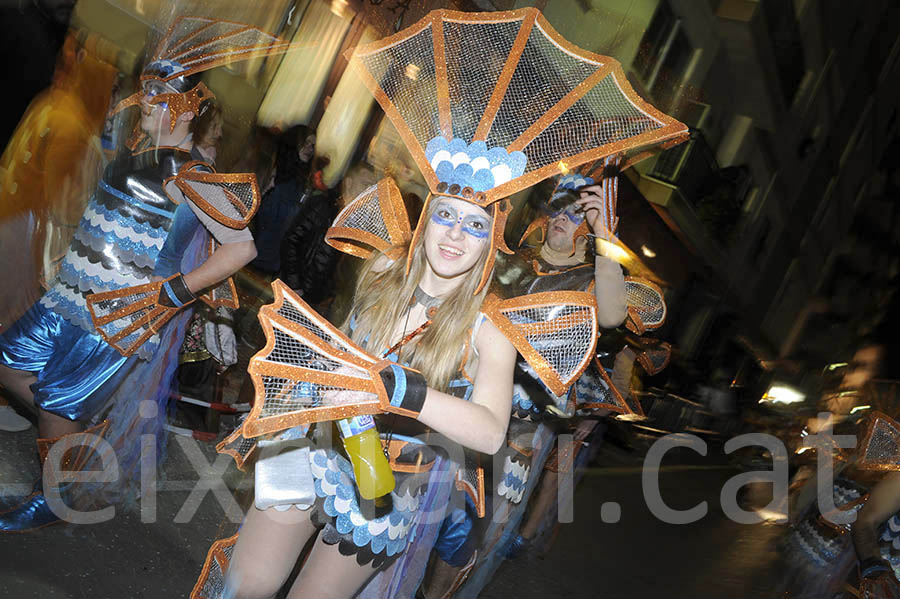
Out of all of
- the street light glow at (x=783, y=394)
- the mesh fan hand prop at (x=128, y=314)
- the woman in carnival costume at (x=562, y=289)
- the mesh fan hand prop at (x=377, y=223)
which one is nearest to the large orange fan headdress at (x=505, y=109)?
the mesh fan hand prop at (x=377, y=223)

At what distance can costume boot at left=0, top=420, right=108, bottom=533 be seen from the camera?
2908 mm

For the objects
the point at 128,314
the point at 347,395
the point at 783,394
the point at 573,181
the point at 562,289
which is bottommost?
the point at 783,394

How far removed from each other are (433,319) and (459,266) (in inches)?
7.0

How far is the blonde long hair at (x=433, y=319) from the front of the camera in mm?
1982

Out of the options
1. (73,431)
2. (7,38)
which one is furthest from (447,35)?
(7,38)

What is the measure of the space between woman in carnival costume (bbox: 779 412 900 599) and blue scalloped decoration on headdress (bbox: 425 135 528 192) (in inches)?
92.1

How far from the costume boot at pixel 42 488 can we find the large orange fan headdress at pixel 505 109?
1999mm

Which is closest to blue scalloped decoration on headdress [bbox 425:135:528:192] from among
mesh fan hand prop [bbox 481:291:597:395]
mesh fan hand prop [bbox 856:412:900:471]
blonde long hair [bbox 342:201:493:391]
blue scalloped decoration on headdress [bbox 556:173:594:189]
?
blonde long hair [bbox 342:201:493:391]

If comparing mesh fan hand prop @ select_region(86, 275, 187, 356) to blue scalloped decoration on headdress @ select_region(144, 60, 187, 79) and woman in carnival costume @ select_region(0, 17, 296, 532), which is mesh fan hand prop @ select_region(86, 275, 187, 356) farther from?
blue scalloped decoration on headdress @ select_region(144, 60, 187, 79)

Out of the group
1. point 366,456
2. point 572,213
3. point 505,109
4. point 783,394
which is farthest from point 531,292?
point 783,394

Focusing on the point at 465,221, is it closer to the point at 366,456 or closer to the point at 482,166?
the point at 482,166

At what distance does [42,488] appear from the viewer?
3.04m

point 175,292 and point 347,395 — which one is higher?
point 347,395

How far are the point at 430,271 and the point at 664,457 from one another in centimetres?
992
